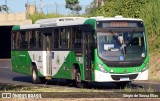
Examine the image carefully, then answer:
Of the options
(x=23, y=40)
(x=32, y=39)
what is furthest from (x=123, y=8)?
(x=32, y=39)

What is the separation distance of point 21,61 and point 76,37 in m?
7.78

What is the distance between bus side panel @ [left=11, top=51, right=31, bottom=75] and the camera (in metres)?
31.6

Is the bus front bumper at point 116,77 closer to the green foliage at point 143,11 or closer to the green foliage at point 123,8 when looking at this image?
the green foliage at point 143,11

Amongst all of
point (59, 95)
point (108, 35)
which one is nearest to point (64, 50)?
point (108, 35)

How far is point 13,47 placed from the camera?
3353 cm

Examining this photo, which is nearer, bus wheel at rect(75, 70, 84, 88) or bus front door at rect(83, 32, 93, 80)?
bus front door at rect(83, 32, 93, 80)

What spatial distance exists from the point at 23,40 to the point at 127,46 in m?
9.58

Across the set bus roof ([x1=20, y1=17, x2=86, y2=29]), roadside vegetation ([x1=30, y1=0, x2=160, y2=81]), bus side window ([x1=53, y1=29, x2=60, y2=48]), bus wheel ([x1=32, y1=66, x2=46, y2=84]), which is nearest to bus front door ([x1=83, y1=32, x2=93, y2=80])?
bus roof ([x1=20, y1=17, x2=86, y2=29])

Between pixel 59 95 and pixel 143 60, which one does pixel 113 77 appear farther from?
pixel 59 95

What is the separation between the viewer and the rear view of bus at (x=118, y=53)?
23656 mm

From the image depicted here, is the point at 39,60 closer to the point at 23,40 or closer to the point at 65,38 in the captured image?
the point at 23,40

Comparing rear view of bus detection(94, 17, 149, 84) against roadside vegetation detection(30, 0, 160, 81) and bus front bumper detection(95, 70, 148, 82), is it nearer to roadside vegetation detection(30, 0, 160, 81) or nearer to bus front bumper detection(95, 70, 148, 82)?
bus front bumper detection(95, 70, 148, 82)

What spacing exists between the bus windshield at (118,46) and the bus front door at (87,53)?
64cm

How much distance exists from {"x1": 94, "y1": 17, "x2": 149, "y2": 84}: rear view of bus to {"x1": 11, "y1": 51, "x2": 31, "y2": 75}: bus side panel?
850cm
